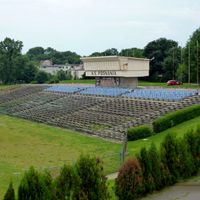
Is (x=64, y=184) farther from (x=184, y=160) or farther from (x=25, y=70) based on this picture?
(x=25, y=70)

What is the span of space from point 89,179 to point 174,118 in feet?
74.2

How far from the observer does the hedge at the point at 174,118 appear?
36188mm

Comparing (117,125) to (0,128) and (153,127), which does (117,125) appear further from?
(0,128)

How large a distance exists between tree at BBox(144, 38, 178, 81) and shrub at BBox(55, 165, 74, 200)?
3021 inches

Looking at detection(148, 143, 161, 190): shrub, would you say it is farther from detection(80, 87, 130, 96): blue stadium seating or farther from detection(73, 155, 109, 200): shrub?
detection(80, 87, 130, 96): blue stadium seating

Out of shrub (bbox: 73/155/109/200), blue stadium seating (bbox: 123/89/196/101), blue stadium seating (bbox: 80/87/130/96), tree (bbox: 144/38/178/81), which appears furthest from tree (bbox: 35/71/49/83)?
shrub (bbox: 73/155/109/200)

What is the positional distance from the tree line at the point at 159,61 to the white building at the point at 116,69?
811 cm

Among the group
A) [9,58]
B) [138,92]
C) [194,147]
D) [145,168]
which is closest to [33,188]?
[145,168]

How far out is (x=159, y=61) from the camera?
9244cm

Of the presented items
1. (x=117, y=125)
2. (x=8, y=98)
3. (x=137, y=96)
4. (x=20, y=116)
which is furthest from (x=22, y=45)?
(x=117, y=125)

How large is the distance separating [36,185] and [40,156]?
17311 mm

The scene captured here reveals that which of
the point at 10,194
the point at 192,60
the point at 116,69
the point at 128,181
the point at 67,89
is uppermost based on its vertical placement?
the point at 192,60

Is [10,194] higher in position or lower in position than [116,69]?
lower

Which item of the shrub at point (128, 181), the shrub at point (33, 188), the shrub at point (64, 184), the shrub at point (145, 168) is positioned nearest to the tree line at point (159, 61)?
the shrub at point (145, 168)
